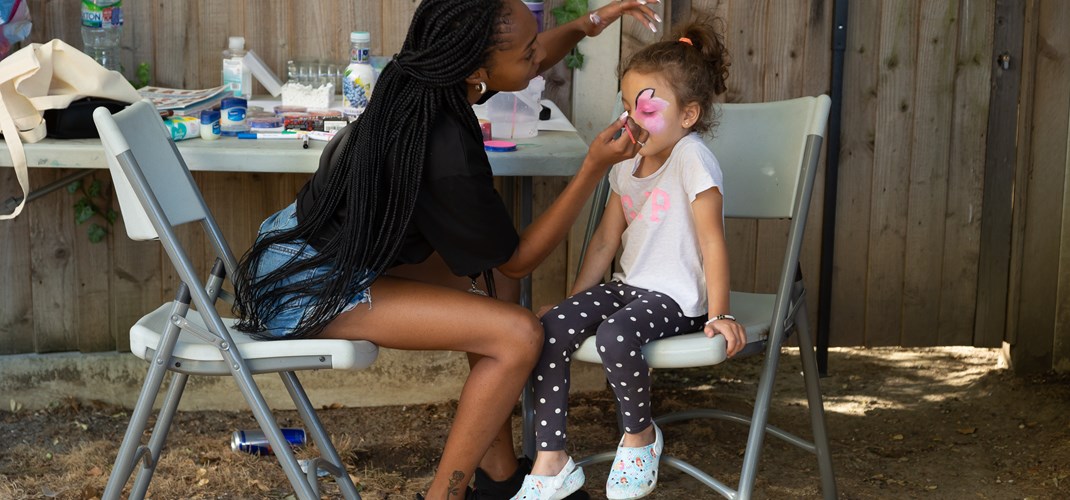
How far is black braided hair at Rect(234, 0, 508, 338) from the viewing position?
2.49 m

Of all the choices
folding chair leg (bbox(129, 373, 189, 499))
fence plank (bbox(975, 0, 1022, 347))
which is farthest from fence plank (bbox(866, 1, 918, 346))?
folding chair leg (bbox(129, 373, 189, 499))

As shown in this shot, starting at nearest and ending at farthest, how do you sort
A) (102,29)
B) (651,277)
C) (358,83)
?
(651,277), (358,83), (102,29)

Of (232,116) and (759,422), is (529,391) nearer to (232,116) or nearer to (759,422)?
(759,422)

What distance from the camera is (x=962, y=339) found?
418 cm

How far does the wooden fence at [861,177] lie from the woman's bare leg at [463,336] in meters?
1.22

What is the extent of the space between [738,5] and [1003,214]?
1134mm

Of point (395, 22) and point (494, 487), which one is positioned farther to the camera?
point (395, 22)

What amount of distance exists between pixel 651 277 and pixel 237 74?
1.39 meters

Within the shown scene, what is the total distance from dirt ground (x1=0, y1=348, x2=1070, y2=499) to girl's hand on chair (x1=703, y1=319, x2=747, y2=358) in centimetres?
76

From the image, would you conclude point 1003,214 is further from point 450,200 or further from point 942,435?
point 450,200

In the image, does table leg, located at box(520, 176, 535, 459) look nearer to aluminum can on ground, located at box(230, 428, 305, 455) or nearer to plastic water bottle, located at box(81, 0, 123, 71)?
aluminum can on ground, located at box(230, 428, 305, 455)

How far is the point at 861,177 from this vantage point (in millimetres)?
4004

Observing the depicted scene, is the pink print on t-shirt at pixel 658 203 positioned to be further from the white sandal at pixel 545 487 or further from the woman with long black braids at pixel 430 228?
the white sandal at pixel 545 487

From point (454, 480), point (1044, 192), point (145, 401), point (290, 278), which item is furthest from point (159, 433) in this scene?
point (1044, 192)
